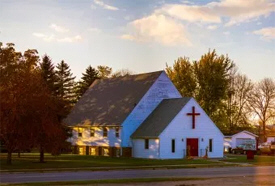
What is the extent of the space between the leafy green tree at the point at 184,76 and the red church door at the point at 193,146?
30709 mm

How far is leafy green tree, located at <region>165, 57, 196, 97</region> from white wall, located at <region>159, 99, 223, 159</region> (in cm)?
2921

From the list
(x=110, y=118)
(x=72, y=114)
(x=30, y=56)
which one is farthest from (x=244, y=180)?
(x=72, y=114)

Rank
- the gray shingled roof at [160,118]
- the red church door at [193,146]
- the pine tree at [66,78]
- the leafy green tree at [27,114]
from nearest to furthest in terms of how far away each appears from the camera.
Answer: the leafy green tree at [27,114], the gray shingled roof at [160,118], the red church door at [193,146], the pine tree at [66,78]

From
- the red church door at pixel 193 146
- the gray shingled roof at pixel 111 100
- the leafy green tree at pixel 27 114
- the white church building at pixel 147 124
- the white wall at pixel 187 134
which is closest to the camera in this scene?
the leafy green tree at pixel 27 114

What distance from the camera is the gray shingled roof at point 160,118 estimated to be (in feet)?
186

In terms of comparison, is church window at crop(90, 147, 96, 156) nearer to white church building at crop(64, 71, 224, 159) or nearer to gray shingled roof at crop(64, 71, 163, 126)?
white church building at crop(64, 71, 224, 159)

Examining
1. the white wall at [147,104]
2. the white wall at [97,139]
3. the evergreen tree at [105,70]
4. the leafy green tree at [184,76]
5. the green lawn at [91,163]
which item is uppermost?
the evergreen tree at [105,70]

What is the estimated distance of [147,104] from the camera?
61.5 metres

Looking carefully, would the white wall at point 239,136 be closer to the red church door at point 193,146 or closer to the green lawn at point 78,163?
the red church door at point 193,146

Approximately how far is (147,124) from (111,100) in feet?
27.9

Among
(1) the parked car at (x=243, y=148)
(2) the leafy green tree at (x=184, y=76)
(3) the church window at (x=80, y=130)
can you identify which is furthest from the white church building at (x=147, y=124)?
(2) the leafy green tree at (x=184, y=76)

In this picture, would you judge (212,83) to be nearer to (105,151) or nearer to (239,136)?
(239,136)

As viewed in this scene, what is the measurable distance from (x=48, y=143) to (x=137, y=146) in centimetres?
1613

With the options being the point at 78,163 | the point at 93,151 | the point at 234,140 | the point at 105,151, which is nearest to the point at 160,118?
the point at 105,151
